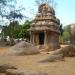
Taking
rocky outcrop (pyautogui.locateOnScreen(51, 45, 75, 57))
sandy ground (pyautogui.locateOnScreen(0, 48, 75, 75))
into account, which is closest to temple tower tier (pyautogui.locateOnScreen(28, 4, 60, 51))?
rocky outcrop (pyautogui.locateOnScreen(51, 45, 75, 57))

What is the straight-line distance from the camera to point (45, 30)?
3569 cm

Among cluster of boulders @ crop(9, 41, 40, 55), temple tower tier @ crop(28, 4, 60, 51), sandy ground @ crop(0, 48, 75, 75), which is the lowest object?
sandy ground @ crop(0, 48, 75, 75)

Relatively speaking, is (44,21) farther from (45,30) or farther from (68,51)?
(68,51)

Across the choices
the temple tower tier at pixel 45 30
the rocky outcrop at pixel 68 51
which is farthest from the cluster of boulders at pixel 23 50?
the temple tower tier at pixel 45 30

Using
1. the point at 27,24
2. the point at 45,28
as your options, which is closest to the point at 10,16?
the point at 45,28

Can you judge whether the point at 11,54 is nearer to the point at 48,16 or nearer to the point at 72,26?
the point at 72,26

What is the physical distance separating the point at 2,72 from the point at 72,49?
9.58 meters

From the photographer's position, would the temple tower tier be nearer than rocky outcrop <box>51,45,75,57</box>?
No

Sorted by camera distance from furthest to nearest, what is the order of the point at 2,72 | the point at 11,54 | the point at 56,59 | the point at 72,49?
1. the point at 11,54
2. the point at 72,49
3. the point at 56,59
4. the point at 2,72

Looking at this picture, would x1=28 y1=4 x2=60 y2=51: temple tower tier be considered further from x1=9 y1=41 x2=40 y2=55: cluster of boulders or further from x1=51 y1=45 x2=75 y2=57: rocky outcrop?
x1=51 y1=45 x2=75 y2=57: rocky outcrop

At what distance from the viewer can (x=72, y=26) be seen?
2080cm

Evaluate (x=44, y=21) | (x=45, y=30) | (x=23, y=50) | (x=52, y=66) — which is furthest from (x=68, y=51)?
(x=44, y=21)

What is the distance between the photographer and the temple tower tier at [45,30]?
36188 millimetres

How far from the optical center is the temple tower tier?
36188mm
